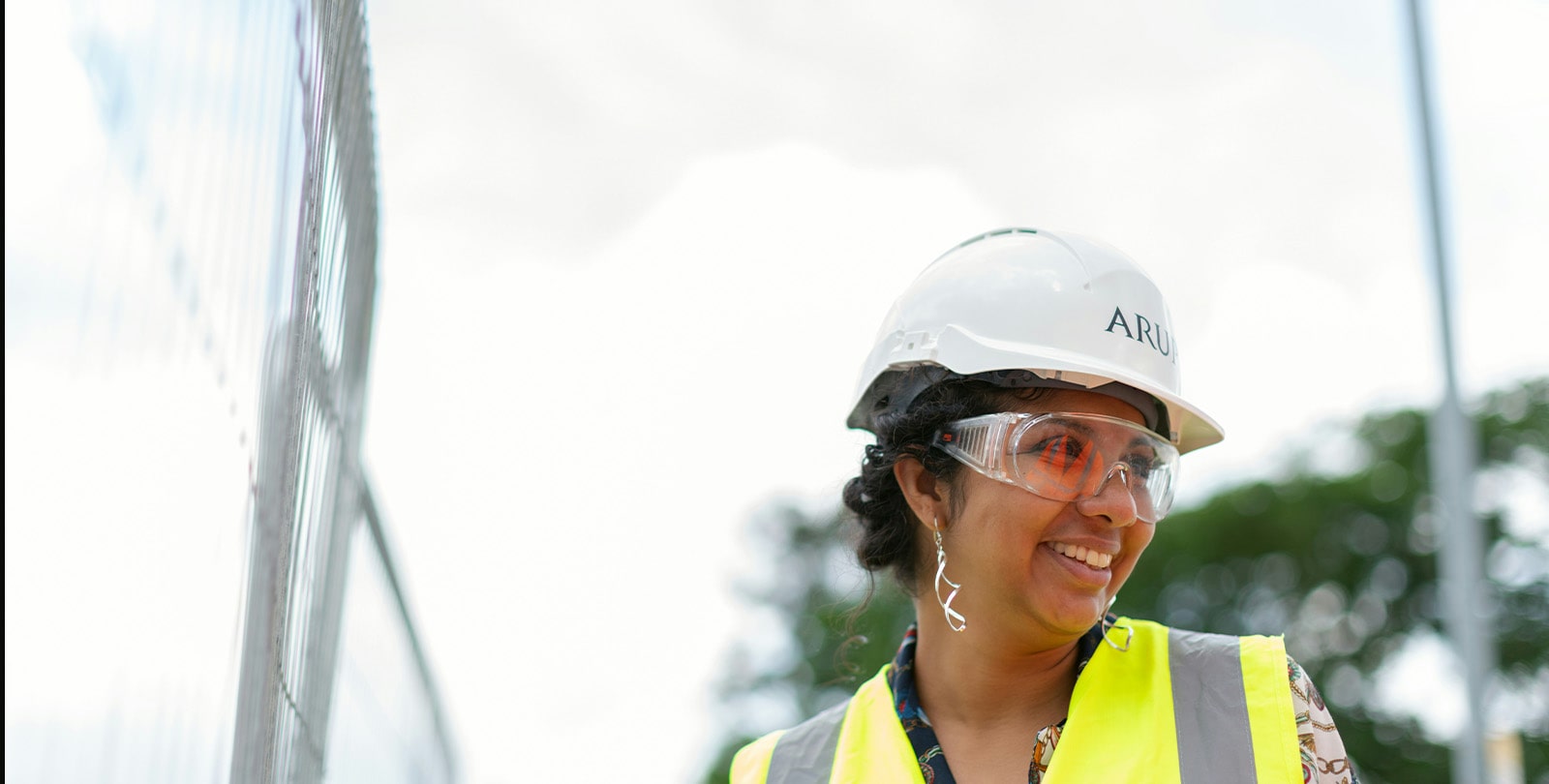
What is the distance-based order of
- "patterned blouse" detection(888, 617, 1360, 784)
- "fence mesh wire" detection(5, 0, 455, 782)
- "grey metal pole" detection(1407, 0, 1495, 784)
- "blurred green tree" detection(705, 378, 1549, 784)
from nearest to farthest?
"fence mesh wire" detection(5, 0, 455, 782), "patterned blouse" detection(888, 617, 1360, 784), "grey metal pole" detection(1407, 0, 1495, 784), "blurred green tree" detection(705, 378, 1549, 784)

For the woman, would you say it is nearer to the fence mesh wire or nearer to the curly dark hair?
the curly dark hair

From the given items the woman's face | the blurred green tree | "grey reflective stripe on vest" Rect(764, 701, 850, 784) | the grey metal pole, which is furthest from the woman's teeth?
the blurred green tree

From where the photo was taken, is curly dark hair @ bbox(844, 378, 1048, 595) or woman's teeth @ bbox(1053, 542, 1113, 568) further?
curly dark hair @ bbox(844, 378, 1048, 595)

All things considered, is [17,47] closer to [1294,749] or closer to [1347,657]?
[1294,749]

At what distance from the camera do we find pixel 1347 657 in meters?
33.4

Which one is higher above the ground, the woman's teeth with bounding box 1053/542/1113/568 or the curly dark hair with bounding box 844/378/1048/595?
the curly dark hair with bounding box 844/378/1048/595

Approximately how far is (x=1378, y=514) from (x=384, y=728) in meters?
33.5

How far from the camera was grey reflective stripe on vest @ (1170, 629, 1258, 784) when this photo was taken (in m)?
2.63

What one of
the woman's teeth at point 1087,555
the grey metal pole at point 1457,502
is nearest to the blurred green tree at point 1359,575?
the grey metal pole at point 1457,502

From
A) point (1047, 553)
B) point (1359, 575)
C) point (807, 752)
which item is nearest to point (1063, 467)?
point (1047, 553)

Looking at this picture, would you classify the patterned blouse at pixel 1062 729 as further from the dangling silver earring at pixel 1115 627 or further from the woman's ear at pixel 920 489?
the woman's ear at pixel 920 489

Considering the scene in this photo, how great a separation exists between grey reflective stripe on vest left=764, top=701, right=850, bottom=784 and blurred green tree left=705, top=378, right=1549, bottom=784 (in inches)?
1128

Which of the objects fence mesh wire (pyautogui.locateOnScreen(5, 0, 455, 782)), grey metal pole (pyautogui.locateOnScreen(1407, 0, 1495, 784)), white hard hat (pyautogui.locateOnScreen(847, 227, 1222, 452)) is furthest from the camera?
grey metal pole (pyautogui.locateOnScreen(1407, 0, 1495, 784))

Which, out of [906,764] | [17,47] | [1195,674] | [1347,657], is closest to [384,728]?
[906,764]
